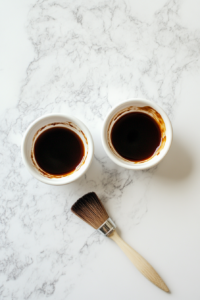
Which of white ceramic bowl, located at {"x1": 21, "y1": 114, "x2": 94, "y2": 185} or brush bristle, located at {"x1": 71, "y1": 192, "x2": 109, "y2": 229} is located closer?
white ceramic bowl, located at {"x1": 21, "y1": 114, "x2": 94, "y2": 185}

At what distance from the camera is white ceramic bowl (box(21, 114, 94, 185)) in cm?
88

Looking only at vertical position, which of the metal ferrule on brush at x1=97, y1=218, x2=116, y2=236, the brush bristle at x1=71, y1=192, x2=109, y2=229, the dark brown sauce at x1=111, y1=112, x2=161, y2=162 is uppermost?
the dark brown sauce at x1=111, y1=112, x2=161, y2=162

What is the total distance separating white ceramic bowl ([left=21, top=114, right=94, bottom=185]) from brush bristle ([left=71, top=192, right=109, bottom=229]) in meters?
0.13

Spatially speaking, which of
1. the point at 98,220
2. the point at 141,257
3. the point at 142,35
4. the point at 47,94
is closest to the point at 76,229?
the point at 98,220

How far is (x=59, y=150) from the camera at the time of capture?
3.12 feet

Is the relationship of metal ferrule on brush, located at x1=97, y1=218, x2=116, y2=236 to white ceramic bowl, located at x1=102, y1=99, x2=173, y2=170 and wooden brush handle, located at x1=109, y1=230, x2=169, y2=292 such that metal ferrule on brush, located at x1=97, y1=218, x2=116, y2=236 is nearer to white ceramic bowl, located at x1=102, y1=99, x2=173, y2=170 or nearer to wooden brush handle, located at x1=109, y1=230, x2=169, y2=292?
wooden brush handle, located at x1=109, y1=230, x2=169, y2=292

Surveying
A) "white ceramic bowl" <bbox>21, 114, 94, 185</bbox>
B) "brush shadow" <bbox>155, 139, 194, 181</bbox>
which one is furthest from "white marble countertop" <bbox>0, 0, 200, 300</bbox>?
"white ceramic bowl" <bbox>21, 114, 94, 185</bbox>

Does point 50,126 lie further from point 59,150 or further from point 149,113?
point 149,113

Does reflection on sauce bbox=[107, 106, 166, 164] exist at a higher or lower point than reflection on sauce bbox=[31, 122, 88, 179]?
lower

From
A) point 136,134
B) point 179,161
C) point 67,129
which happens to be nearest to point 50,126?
point 67,129

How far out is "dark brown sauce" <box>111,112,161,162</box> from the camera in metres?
0.95

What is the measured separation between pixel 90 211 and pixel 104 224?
73mm

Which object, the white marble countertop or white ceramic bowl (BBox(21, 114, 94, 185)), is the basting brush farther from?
white ceramic bowl (BBox(21, 114, 94, 185))

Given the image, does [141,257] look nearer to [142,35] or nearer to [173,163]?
[173,163]
